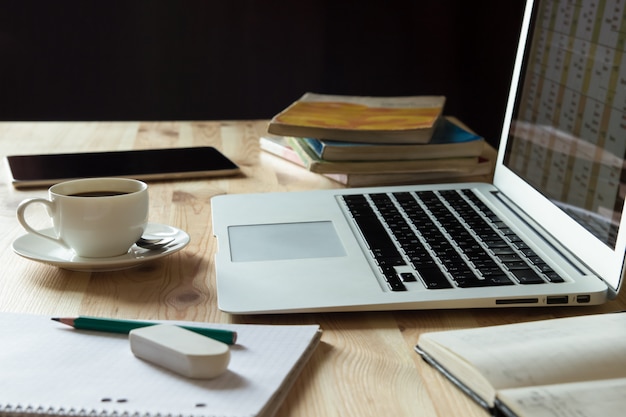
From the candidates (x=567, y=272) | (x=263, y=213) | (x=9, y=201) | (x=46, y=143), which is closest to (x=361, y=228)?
(x=263, y=213)

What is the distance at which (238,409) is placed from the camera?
0.50 m

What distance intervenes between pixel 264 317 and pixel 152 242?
0.22 metres

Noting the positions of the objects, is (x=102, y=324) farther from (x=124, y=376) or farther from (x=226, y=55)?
(x=226, y=55)

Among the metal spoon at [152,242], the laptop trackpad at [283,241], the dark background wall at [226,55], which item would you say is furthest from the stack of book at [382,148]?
the dark background wall at [226,55]

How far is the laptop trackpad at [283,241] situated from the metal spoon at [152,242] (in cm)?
7

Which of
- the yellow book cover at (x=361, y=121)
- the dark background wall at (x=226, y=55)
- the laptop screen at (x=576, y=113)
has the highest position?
the laptop screen at (x=576, y=113)

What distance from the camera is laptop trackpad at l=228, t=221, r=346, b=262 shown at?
2.71 feet

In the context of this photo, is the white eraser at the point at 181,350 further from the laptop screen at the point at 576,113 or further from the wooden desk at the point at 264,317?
the laptop screen at the point at 576,113

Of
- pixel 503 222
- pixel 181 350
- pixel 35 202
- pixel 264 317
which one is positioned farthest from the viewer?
pixel 503 222

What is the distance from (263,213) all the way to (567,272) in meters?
0.39

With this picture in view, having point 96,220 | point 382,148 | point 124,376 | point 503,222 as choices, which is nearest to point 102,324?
point 124,376

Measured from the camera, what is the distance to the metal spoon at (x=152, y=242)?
85 centimetres

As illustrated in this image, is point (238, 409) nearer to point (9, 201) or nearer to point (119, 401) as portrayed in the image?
point (119, 401)

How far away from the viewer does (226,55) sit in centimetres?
285
